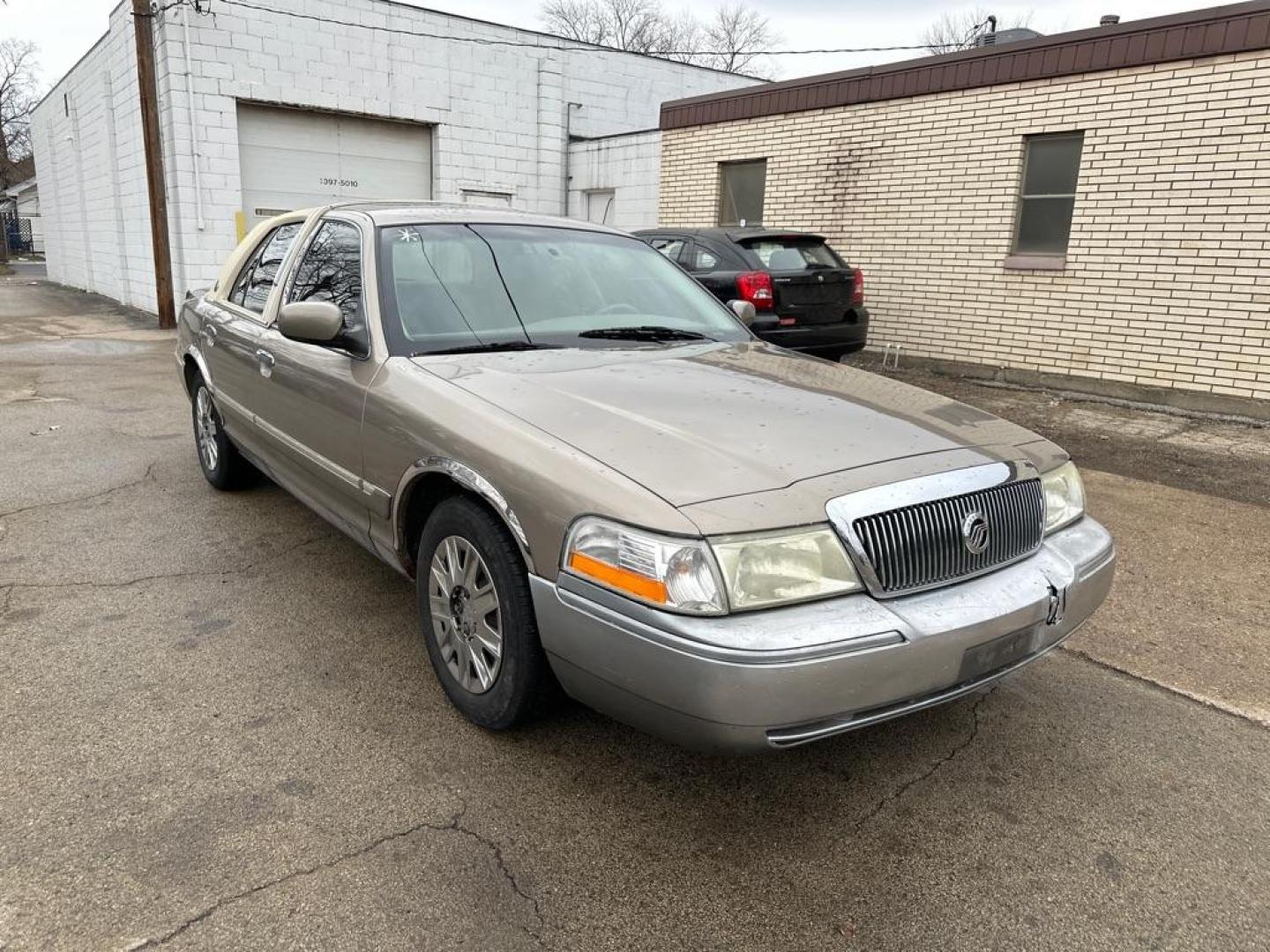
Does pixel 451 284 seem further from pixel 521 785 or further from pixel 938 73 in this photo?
pixel 938 73

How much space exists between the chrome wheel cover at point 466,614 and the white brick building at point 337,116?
43.9 feet

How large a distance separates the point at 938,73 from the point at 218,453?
898 centimetres

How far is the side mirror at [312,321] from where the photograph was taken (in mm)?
3283

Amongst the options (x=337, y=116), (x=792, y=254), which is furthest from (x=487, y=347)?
(x=337, y=116)

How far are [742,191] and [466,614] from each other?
11.4 metres

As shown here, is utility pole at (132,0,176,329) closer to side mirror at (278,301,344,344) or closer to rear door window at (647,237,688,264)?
rear door window at (647,237,688,264)

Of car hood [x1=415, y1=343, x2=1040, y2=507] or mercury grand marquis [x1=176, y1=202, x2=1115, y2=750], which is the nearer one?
mercury grand marquis [x1=176, y1=202, x2=1115, y2=750]

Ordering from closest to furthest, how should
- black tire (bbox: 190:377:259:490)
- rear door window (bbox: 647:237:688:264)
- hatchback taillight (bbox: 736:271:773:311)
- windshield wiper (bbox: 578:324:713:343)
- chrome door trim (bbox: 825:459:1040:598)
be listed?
chrome door trim (bbox: 825:459:1040:598) → windshield wiper (bbox: 578:324:713:343) → black tire (bbox: 190:377:259:490) → hatchback taillight (bbox: 736:271:773:311) → rear door window (bbox: 647:237:688:264)

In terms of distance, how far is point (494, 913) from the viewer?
7.12ft

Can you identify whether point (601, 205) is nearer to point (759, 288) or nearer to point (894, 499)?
point (759, 288)

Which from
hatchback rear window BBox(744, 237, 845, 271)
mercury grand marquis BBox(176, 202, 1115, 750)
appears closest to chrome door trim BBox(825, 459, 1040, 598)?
mercury grand marquis BBox(176, 202, 1115, 750)

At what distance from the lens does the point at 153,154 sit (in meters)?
13.8

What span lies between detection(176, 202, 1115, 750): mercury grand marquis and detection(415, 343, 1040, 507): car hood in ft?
0.04

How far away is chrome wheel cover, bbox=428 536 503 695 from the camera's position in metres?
2.75
